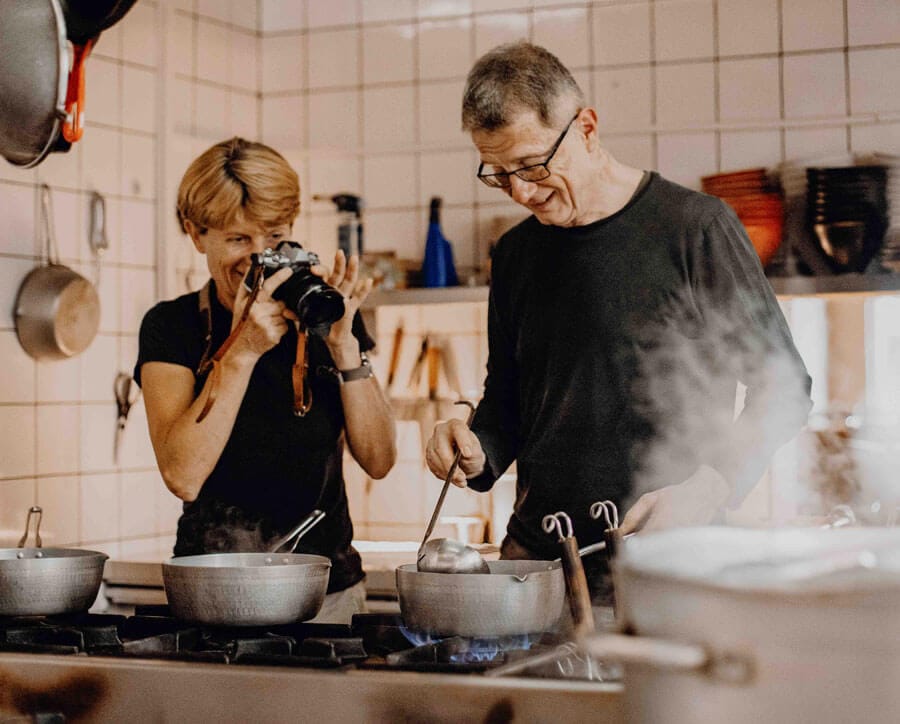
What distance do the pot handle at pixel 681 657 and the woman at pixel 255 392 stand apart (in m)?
1.15

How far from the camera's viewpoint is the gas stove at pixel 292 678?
1128 mm

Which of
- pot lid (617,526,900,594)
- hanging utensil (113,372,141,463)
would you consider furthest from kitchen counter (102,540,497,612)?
pot lid (617,526,900,594)

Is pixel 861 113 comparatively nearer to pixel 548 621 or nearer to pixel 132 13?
pixel 132 13

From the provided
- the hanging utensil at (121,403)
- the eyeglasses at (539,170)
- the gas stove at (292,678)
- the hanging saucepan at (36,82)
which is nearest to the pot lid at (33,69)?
the hanging saucepan at (36,82)

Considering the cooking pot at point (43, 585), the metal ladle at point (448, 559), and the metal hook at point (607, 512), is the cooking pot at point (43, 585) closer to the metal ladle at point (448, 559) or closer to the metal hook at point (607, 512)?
the metal ladle at point (448, 559)

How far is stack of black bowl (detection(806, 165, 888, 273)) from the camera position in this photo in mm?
2900

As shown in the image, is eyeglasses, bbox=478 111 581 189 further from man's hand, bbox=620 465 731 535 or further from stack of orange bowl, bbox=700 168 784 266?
stack of orange bowl, bbox=700 168 784 266

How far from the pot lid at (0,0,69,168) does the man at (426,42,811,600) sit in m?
0.72

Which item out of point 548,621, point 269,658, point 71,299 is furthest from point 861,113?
point 269,658

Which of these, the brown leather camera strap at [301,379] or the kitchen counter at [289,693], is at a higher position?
the brown leather camera strap at [301,379]

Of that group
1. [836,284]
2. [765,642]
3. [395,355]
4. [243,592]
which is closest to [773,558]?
[765,642]

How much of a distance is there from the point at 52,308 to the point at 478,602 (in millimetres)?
1960

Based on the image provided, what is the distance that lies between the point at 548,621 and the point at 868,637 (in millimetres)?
632

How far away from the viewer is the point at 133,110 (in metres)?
3.35
